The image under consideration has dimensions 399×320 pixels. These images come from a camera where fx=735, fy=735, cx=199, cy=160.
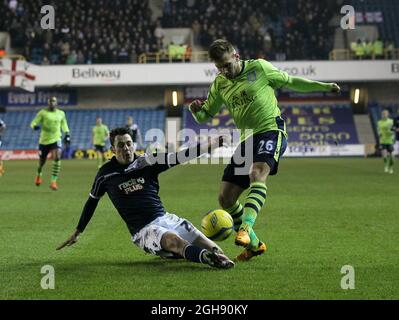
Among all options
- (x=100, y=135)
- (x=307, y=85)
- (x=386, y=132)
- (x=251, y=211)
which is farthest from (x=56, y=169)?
(x=386, y=132)

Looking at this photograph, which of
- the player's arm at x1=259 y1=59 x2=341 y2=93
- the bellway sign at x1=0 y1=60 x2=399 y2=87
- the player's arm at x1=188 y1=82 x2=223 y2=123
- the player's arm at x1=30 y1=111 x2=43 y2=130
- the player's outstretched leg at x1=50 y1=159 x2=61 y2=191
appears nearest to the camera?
the player's arm at x1=259 y1=59 x2=341 y2=93

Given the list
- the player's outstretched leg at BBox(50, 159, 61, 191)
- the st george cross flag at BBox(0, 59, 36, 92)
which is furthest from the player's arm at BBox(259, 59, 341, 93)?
the st george cross flag at BBox(0, 59, 36, 92)

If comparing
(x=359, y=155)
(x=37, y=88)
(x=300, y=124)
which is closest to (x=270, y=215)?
(x=359, y=155)

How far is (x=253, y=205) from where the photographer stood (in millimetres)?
7332

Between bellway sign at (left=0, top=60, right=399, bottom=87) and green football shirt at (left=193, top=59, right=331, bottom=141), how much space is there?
33.6 metres

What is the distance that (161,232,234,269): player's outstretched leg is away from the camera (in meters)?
6.90

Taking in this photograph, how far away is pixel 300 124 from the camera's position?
4397 centimetres

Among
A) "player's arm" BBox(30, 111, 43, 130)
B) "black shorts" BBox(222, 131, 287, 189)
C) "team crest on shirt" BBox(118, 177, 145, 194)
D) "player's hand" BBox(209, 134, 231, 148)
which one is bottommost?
"team crest on shirt" BBox(118, 177, 145, 194)

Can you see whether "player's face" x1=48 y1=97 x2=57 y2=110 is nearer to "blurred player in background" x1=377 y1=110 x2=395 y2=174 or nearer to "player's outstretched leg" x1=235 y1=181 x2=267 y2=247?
"player's outstretched leg" x1=235 y1=181 x2=267 y2=247

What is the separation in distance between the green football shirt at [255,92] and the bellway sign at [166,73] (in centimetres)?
3356

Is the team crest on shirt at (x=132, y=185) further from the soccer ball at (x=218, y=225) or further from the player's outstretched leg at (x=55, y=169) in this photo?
the player's outstretched leg at (x=55, y=169)

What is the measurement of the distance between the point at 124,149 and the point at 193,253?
4.16 feet
